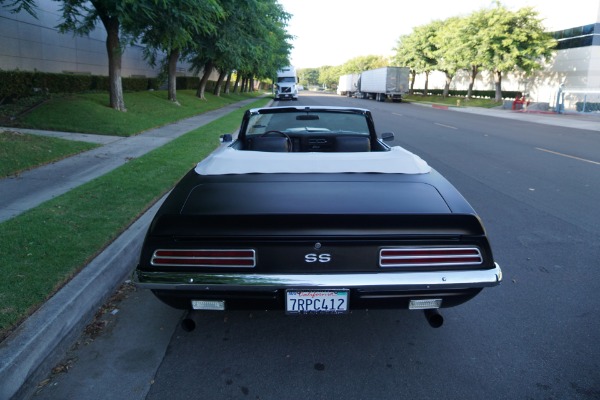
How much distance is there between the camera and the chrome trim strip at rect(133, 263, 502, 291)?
8.61 feet

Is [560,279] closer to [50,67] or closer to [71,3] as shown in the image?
[71,3]

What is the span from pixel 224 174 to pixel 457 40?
45.2 metres

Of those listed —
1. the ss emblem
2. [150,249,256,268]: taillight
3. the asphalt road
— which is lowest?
the asphalt road

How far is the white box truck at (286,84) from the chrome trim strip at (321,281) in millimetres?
45918

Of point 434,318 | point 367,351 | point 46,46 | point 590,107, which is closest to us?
point 434,318

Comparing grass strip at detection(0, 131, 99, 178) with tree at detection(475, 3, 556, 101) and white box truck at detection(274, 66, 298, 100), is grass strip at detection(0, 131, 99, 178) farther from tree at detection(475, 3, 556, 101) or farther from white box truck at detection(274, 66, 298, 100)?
white box truck at detection(274, 66, 298, 100)

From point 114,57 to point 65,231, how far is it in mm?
12870

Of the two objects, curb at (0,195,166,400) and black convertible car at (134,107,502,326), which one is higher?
black convertible car at (134,107,502,326)

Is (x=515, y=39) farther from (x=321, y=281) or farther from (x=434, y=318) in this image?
(x=321, y=281)

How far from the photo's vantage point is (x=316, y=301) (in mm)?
2705

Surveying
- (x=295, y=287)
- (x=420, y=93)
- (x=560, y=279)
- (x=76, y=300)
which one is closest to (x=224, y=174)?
(x=295, y=287)

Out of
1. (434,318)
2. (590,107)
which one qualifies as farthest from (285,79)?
(434,318)

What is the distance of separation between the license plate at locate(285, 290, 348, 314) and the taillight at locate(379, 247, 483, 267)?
12.4 inches

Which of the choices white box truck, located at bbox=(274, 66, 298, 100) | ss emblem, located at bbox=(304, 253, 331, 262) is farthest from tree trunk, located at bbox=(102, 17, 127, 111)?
white box truck, located at bbox=(274, 66, 298, 100)
